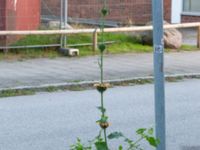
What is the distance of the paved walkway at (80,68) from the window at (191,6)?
790 centimetres

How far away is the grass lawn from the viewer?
1489cm

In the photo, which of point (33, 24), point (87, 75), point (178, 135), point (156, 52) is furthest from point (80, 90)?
point (156, 52)

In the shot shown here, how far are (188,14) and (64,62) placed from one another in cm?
1006

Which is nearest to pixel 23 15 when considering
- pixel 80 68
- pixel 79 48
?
pixel 79 48

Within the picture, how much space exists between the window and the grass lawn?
20.4ft

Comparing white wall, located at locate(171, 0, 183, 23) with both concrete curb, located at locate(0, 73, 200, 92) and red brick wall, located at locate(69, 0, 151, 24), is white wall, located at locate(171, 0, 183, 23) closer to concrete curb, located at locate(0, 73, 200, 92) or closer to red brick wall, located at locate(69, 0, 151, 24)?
red brick wall, located at locate(69, 0, 151, 24)

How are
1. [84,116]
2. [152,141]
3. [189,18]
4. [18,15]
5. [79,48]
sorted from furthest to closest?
1. [189,18]
2. [79,48]
3. [18,15]
4. [84,116]
5. [152,141]

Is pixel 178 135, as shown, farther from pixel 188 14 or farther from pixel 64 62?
pixel 188 14

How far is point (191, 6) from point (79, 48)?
867 centimetres

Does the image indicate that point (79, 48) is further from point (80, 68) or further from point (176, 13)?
point (176, 13)

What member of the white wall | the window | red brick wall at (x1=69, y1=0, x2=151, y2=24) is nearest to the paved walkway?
red brick wall at (x1=69, y1=0, x2=151, y2=24)

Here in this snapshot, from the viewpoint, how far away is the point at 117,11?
19.9 metres

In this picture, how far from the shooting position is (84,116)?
8.92 meters

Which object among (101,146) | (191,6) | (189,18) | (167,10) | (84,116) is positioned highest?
(191,6)
